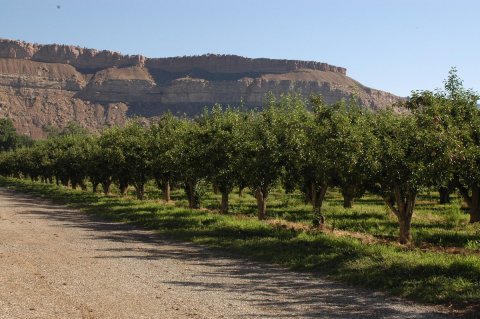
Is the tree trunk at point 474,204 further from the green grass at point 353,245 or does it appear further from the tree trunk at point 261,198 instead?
the tree trunk at point 261,198

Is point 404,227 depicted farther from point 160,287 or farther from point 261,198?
point 160,287

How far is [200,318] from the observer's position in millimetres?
11594

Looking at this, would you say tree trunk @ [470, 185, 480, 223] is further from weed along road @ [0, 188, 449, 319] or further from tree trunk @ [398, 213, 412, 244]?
weed along road @ [0, 188, 449, 319]

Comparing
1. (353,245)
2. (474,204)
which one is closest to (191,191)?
(474,204)

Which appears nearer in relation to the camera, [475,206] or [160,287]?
[160,287]

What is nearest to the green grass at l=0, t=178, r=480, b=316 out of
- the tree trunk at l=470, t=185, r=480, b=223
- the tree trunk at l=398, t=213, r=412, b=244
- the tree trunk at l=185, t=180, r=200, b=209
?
the tree trunk at l=470, t=185, r=480, b=223

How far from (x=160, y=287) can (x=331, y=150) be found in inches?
450

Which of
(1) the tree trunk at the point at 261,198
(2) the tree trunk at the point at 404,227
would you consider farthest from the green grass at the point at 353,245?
(1) the tree trunk at the point at 261,198

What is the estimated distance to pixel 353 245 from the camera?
67.0 feet

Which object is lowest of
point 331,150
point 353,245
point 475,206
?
point 353,245

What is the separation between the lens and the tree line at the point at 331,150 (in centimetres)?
2172

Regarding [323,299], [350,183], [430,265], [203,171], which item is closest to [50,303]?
[323,299]

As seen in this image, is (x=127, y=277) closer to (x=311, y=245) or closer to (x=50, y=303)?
(x=50, y=303)

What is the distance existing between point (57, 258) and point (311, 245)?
32.7 feet
